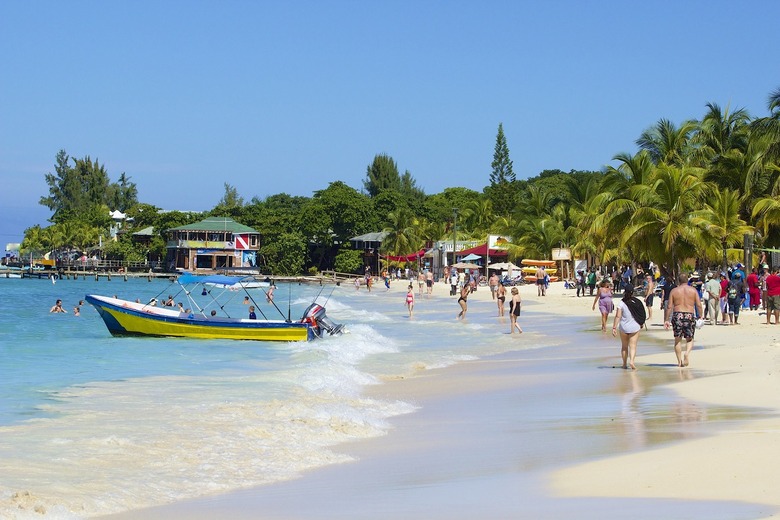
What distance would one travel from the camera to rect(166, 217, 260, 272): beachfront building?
9944cm

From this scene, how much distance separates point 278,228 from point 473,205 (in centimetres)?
2075

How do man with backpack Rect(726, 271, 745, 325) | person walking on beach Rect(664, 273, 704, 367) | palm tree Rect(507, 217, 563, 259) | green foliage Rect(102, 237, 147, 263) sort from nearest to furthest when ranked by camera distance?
person walking on beach Rect(664, 273, 704, 367) < man with backpack Rect(726, 271, 745, 325) < palm tree Rect(507, 217, 563, 259) < green foliage Rect(102, 237, 147, 263)

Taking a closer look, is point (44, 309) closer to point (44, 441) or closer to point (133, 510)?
point (44, 441)

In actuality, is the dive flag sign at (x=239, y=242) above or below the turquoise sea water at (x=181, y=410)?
above

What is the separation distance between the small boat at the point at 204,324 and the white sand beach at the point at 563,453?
9.40 meters

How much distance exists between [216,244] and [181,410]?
88.2m

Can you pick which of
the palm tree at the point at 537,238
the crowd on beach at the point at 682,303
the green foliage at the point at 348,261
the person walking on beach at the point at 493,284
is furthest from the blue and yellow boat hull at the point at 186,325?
the green foliage at the point at 348,261

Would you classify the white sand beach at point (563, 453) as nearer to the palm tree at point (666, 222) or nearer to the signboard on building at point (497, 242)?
the palm tree at point (666, 222)

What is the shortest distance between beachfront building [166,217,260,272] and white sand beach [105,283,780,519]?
85.6 m

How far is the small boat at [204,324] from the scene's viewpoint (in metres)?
24.7

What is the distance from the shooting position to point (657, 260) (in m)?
35.8

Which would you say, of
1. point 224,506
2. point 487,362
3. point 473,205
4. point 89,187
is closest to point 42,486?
point 224,506

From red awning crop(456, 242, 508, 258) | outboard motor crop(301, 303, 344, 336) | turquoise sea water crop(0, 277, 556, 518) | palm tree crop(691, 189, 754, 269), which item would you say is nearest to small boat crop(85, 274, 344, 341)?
outboard motor crop(301, 303, 344, 336)

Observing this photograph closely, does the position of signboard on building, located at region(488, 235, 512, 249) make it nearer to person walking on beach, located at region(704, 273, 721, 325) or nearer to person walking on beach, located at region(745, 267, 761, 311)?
person walking on beach, located at region(745, 267, 761, 311)
